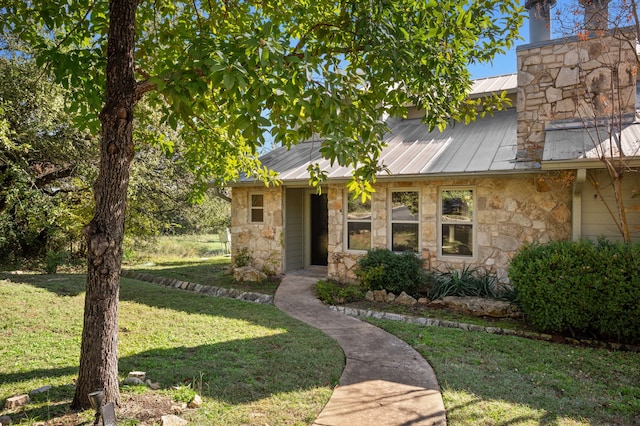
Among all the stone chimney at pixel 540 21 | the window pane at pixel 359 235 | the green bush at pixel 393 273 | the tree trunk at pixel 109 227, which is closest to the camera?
the tree trunk at pixel 109 227

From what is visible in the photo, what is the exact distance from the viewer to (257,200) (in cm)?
1088

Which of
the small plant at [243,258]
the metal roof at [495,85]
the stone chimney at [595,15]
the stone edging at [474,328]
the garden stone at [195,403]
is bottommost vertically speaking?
the stone edging at [474,328]

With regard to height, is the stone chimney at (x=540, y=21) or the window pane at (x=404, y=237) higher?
the stone chimney at (x=540, y=21)

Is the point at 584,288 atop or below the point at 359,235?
below

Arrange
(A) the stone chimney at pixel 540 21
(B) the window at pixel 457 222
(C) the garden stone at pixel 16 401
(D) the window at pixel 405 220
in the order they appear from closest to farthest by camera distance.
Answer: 1. (C) the garden stone at pixel 16 401
2. (B) the window at pixel 457 222
3. (D) the window at pixel 405 220
4. (A) the stone chimney at pixel 540 21

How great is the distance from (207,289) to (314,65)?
763 centimetres

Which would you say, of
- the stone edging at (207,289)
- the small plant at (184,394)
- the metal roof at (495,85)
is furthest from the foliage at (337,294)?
the metal roof at (495,85)

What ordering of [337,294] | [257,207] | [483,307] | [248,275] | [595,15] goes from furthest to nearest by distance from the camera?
Result: [257,207] < [248,275] < [337,294] < [483,307] < [595,15]

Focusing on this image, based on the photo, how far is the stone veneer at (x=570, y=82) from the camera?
6.94 m

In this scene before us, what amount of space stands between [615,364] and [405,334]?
7.79ft

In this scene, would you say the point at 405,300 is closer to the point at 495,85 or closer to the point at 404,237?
the point at 404,237

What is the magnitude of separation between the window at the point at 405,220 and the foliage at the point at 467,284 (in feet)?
3.28

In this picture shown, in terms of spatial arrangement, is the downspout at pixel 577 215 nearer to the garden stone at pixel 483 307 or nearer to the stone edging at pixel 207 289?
the garden stone at pixel 483 307

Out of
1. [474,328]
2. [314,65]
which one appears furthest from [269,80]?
[474,328]
